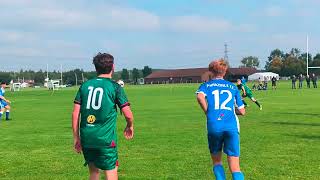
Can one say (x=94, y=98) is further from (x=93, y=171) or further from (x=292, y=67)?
(x=292, y=67)

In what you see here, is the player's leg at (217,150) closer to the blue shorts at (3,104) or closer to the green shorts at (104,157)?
the green shorts at (104,157)

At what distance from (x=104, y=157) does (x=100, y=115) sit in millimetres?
535

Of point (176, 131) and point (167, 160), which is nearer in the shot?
point (167, 160)

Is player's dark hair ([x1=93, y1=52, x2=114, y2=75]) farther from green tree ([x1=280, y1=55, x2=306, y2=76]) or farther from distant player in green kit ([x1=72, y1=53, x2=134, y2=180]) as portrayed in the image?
green tree ([x1=280, y1=55, x2=306, y2=76])

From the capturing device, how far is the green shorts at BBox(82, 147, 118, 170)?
20.7 ft

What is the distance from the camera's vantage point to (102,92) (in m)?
6.28

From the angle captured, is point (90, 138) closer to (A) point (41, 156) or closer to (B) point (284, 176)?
(B) point (284, 176)

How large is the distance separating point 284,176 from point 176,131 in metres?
8.12

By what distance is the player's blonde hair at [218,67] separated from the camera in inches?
290

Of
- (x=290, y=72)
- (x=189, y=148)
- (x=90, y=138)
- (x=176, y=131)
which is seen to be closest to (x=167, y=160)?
(x=189, y=148)

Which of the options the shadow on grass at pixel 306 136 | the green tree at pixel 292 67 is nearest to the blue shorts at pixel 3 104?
the shadow on grass at pixel 306 136

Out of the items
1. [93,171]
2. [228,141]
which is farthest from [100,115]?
[228,141]

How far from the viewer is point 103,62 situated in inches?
247

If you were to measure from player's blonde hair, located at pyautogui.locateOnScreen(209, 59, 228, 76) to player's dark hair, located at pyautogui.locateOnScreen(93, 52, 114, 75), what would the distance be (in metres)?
1.78
